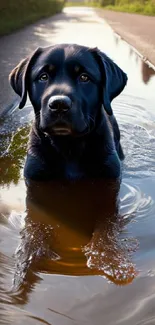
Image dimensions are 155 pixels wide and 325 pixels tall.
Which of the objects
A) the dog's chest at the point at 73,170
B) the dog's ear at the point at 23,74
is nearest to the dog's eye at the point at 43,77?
the dog's ear at the point at 23,74

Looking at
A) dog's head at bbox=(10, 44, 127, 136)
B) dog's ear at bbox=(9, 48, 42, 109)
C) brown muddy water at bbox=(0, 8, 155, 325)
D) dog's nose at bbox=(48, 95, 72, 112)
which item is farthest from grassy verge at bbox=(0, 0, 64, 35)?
dog's nose at bbox=(48, 95, 72, 112)

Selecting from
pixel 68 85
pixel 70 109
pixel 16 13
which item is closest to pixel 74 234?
pixel 70 109

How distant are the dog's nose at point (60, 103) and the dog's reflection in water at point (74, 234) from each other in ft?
2.80

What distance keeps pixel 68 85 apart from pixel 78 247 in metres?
1.26

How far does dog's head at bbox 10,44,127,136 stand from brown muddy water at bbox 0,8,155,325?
637 mm

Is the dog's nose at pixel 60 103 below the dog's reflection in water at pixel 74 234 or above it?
above

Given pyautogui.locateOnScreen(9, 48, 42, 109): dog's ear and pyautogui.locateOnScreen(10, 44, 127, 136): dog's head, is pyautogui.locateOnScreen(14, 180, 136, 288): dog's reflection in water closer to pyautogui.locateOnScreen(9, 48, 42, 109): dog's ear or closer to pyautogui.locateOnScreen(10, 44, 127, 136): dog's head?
pyautogui.locateOnScreen(10, 44, 127, 136): dog's head

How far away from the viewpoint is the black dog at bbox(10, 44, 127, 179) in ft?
11.7

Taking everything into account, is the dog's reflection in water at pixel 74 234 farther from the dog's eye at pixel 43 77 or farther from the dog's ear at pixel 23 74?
the dog's eye at pixel 43 77

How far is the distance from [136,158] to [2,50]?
961cm

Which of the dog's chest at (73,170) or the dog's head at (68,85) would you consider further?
the dog's chest at (73,170)

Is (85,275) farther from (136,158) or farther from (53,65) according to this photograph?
(136,158)

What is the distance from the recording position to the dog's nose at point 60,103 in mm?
3334

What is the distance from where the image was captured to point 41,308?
7.76ft
